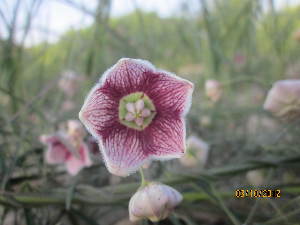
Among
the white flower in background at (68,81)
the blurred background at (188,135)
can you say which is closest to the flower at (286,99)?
the blurred background at (188,135)

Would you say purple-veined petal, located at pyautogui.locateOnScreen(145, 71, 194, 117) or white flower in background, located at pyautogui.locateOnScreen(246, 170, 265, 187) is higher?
purple-veined petal, located at pyautogui.locateOnScreen(145, 71, 194, 117)

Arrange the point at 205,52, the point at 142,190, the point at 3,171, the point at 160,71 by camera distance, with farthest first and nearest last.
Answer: the point at 205,52, the point at 3,171, the point at 160,71, the point at 142,190

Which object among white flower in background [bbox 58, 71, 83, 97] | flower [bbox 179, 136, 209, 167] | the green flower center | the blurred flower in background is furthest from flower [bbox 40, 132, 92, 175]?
white flower in background [bbox 58, 71, 83, 97]

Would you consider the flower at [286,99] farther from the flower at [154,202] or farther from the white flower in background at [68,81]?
the white flower in background at [68,81]

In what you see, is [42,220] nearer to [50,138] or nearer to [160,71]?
[50,138]

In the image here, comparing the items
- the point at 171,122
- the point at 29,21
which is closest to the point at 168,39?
the point at 29,21

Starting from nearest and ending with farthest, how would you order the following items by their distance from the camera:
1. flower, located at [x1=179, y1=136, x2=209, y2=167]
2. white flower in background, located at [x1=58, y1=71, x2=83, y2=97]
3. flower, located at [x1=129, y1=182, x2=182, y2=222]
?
flower, located at [x1=129, y1=182, x2=182, y2=222] < flower, located at [x1=179, y1=136, x2=209, y2=167] < white flower in background, located at [x1=58, y1=71, x2=83, y2=97]

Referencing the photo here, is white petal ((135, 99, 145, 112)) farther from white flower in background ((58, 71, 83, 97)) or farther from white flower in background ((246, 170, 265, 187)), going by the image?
white flower in background ((58, 71, 83, 97))
